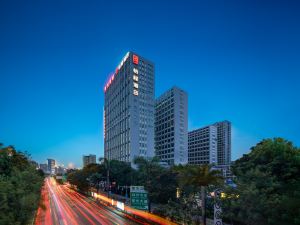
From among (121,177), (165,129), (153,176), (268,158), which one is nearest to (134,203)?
(153,176)

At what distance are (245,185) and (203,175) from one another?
768 centimetres

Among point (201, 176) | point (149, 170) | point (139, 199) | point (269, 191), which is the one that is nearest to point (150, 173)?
point (149, 170)

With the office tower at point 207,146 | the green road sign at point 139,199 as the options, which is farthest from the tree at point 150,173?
the office tower at point 207,146

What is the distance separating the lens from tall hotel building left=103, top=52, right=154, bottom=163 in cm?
13562

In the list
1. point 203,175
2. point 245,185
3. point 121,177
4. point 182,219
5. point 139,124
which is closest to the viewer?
point 245,185

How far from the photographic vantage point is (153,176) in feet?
160

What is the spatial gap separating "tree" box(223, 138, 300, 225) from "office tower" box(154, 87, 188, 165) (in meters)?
117

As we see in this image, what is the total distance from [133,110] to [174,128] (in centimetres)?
2999

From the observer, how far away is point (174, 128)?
15188 cm

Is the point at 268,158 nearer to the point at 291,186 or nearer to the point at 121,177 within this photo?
the point at 291,186

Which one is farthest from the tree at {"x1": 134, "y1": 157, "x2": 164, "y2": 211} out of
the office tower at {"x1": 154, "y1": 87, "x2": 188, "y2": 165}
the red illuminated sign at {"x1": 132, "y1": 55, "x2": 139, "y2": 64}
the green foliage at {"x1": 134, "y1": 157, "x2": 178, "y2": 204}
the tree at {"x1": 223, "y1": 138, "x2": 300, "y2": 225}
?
the red illuminated sign at {"x1": 132, "y1": 55, "x2": 139, "y2": 64}

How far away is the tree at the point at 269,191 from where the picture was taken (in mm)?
19812

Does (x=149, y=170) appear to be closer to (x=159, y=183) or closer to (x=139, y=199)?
(x=159, y=183)

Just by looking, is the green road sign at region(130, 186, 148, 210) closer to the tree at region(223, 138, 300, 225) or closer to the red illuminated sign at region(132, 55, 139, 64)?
the tree at region(223, 138, 300, 225)
